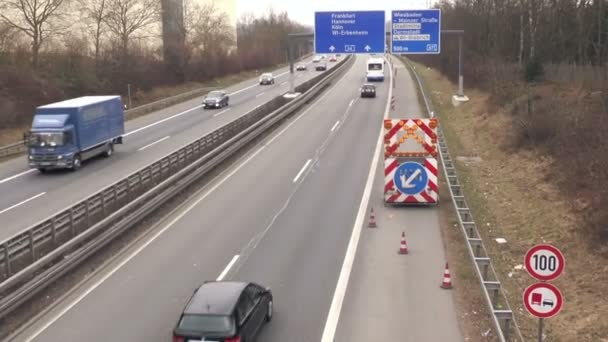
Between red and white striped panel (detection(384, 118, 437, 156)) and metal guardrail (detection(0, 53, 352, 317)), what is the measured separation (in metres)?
7.20

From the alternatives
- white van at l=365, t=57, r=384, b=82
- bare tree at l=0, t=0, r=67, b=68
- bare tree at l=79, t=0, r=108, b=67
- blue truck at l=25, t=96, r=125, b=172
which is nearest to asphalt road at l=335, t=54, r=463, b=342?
blue truck at l=25, t=96, r=125, b=172

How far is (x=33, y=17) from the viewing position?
5044cm

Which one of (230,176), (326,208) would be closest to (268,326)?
(326,208)

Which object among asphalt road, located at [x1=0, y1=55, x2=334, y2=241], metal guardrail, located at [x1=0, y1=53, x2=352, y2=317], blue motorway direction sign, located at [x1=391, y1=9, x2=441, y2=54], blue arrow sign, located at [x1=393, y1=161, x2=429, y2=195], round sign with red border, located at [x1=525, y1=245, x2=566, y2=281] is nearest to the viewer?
round sign with red border, located at [x1=525, y1=245, x2=566, y2=281]

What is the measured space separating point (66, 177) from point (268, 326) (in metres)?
18.4

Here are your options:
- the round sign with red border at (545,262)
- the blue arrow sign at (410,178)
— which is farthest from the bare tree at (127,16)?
the round sign with red border at (545,262)

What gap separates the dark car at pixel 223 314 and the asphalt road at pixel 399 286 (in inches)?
62.9

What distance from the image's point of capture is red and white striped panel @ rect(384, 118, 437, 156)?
20719mm

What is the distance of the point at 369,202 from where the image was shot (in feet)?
70.9

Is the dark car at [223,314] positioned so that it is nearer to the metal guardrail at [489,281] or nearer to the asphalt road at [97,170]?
the metal guardrail at [489,281]

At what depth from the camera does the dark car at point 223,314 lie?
408 inches

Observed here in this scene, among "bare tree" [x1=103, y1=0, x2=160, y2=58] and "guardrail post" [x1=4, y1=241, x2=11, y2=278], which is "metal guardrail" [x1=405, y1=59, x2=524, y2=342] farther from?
"bare tree" [x1=103, y1=0, x2=160, y2=58]

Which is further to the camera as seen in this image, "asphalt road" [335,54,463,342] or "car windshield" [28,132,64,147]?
"car windshield" [28,132,64,147]

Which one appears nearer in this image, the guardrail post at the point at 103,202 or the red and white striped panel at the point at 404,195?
the guardrail post at the point at 103,202
